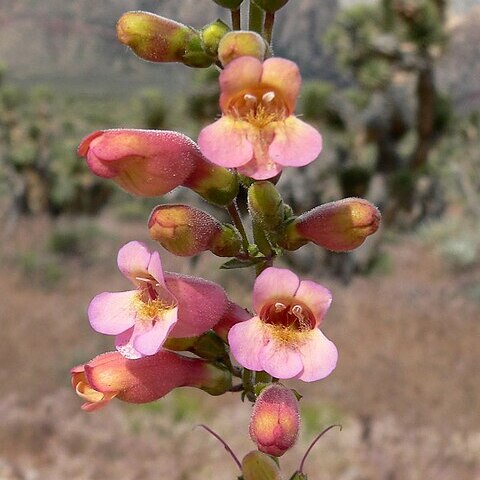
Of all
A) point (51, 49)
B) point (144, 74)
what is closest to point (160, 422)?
point (144, 74)

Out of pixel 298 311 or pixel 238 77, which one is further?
pixel 298 311

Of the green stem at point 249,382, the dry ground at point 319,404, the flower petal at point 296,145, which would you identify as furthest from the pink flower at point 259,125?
the dry ground at point 319,404

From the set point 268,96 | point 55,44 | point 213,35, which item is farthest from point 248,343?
point 55,44

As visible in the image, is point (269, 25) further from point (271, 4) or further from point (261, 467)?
point (261, 467)

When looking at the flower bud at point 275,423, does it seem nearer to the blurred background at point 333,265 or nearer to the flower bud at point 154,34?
the blurred background at point 333,265

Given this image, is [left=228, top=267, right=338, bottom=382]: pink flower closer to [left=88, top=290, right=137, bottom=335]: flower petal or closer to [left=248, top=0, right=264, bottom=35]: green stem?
[left=88, top=290, right=137, bottom=335]: flower petal

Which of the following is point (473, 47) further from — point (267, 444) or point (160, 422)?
point (267, 444)

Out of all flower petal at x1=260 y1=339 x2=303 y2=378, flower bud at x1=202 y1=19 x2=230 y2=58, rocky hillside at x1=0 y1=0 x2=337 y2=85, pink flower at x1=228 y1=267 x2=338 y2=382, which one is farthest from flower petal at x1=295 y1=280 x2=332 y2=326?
rocky hillside at x1=0 y1=0 x2=337 y2=85
